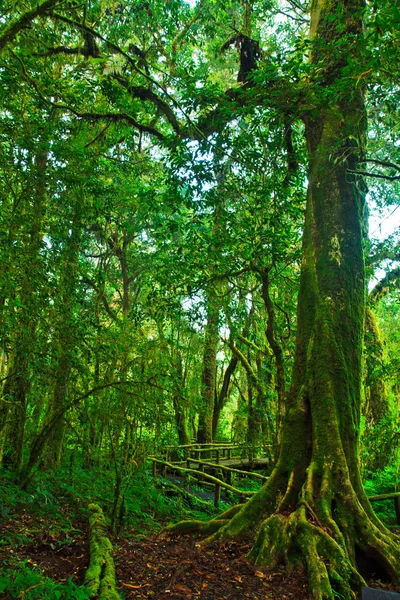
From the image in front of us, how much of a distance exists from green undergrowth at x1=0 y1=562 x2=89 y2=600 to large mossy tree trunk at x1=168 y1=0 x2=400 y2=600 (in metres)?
2.20

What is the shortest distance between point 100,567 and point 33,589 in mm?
1109

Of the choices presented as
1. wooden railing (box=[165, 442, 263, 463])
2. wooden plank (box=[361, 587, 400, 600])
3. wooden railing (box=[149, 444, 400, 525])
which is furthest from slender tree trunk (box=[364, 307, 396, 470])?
wooden plank (box=[361, 587, 400, 600])

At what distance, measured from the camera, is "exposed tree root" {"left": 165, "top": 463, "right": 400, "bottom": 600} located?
446 centimetres

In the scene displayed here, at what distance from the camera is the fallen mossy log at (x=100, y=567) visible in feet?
12.7

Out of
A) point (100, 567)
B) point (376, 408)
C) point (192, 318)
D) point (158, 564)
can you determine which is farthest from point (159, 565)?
point (376, 408)

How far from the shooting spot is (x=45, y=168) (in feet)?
20.3

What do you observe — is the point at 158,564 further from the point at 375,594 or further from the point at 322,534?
the point at 375,594

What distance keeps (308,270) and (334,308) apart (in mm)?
869

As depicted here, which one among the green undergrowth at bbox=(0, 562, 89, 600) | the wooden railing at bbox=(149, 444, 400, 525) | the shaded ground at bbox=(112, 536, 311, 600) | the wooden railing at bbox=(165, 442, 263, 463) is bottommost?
the shaded ground at bbox=(112, 536, 311, 600)

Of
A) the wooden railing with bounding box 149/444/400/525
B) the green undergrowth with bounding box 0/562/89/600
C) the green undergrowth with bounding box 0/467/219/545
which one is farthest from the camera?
the wooden railing with bounding box 149/444/400/525

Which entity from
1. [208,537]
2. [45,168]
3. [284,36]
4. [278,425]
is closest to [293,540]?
[208,537]

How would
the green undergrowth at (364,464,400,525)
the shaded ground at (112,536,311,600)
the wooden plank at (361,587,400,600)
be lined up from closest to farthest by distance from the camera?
the wooden plank at (361,587,400,600) < the shaded ground at (112,536,311,600) < the green undergrowth at (364,464,400,525)

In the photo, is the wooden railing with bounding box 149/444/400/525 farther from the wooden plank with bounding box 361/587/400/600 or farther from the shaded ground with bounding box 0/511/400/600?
the wooden plank with bounding box 361/587/400/600

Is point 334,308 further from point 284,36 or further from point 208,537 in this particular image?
point 284,36
